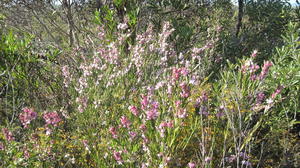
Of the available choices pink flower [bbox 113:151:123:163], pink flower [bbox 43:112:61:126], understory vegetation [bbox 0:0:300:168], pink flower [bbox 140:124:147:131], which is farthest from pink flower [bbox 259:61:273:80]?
pink flower [bbox 43:112:61:126]

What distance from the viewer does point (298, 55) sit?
3.34 m

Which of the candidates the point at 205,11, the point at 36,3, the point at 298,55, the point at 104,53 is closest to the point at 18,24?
the point at 36,3

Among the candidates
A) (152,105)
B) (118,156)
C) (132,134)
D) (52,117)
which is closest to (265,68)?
(152,105)

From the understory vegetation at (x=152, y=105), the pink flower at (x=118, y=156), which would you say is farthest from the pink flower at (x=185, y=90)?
the pink flower at (x=118, y=156)

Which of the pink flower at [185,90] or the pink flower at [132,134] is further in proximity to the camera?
the pink flower at [132,134]

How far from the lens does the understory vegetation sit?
195 centimetres

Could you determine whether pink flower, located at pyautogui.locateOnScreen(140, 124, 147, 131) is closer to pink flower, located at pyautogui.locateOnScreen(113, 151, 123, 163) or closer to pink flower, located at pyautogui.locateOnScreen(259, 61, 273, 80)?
pink flower, located at pyautogui.locateOnScreen(113, 151, 123, 163)

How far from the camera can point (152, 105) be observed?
79.0 inches

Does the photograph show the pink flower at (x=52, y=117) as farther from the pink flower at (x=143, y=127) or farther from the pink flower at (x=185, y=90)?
the pink flower at (x=185, y=90)

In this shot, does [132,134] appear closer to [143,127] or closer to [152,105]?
[143,127]

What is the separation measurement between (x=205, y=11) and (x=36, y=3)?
150 inches

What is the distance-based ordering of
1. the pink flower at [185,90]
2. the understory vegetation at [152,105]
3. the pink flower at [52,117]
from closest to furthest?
1. the pink flower at [185,90]
2. the understory vegetation at [152,105]
3. the pink flower at [52,117]

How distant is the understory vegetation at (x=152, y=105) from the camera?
76.9 inches

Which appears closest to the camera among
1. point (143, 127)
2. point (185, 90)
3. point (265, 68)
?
point (185, 90)
